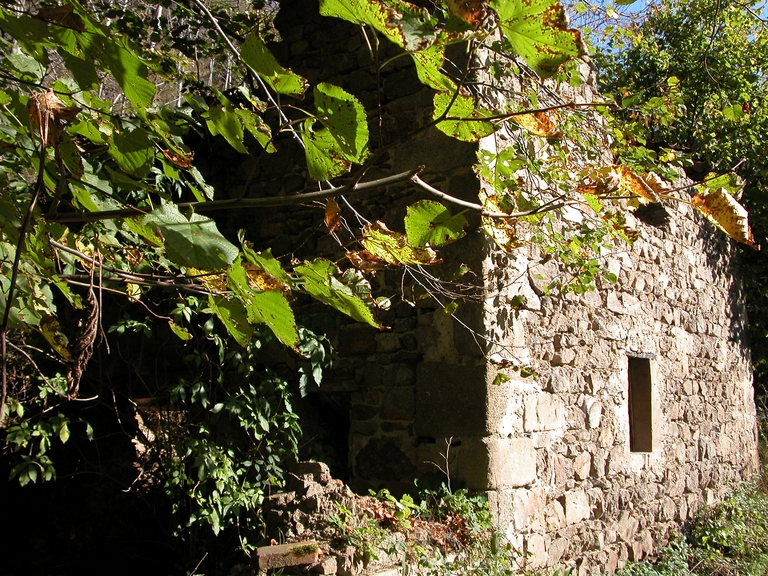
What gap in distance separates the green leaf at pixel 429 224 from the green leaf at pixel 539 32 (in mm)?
504

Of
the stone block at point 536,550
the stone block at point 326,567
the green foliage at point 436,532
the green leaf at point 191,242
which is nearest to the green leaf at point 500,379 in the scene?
the green foliage at point 436,532

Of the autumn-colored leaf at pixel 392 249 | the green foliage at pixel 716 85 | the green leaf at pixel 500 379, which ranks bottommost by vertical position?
the green leaf at pixel 500 379

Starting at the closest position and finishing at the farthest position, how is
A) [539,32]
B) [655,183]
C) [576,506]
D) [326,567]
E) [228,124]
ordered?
[539,32] → [228,124] → [655,183] → [326,567] → [576,506]

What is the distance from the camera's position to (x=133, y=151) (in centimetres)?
156

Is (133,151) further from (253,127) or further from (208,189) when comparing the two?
(208,189)

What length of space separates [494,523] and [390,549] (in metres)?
0.78

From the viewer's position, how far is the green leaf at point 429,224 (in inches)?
66.9

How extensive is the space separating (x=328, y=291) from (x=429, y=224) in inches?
13.5

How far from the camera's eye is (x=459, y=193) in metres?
4.10

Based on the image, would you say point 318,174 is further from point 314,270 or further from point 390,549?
point 390,549

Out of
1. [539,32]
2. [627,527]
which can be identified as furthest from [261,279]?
[627,527]

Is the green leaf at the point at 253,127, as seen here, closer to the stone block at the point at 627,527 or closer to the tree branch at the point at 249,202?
the tree branch at the point at 249,202

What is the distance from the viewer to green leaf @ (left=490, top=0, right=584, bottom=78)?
1119 mm

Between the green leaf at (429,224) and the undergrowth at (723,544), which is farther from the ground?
the green leaf at (429,224)
